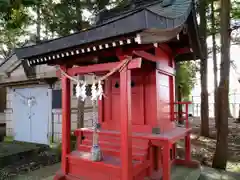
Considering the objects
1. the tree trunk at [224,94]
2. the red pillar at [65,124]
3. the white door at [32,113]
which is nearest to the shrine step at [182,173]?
the tree trunk at [224,94]

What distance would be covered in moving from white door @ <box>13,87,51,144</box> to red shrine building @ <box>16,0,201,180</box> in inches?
126

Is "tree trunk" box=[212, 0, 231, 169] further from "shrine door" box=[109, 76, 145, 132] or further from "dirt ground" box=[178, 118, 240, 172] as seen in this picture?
"shrine door" box=[109, 76, 145, 132]

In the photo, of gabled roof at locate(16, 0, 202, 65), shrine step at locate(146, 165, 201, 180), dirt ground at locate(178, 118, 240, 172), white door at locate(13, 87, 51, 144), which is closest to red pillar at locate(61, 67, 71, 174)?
gabled roof at locate(16, 0, 202, 65)

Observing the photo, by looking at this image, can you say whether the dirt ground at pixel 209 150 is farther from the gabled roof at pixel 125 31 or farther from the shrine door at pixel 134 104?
the gabled roof at pixel 125 31

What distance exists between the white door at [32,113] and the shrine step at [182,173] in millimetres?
4539

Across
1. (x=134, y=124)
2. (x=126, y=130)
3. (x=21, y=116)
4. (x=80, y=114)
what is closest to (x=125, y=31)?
(x=126, y=130)

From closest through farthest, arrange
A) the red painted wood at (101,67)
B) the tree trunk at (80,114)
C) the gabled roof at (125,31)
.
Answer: the gabled roof at (125,31) < the red painted wood at (101,67) < the tree trunk at (80,114)

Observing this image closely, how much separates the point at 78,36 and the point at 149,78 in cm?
158

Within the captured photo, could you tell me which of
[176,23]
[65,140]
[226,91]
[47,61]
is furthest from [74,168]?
[226,91]

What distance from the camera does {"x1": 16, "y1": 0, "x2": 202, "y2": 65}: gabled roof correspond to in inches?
95.4

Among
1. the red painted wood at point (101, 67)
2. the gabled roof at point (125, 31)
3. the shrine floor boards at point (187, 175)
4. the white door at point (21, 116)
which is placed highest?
the gabled roof at point (125, 31)

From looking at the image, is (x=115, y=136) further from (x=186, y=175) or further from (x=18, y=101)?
(x=18, y=101)

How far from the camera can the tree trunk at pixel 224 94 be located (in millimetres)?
4922

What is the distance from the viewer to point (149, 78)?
153 inches
